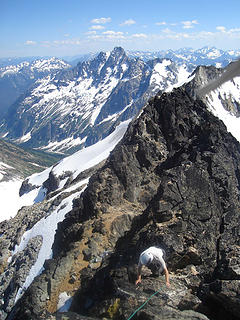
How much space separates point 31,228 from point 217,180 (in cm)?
3567

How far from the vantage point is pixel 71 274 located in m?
31.9

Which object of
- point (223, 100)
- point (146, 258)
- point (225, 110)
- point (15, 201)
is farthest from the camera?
point (15, 201)

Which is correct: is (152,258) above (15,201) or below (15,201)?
above

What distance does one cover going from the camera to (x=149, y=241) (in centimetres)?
2511

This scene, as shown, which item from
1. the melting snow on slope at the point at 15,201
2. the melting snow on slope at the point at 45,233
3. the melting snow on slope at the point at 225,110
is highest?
the melting snow on slope at the point at 225,110

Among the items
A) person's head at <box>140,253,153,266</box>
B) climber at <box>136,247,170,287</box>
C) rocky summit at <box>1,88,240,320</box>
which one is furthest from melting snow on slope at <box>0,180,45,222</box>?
person's head at <box>140,253,153,266</box>

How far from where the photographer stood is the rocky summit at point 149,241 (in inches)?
715

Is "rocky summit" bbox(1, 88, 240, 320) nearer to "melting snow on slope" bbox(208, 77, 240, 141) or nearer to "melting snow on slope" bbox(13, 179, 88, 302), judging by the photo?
"melting snow on slope" bbox(13, 179, 88, 302)

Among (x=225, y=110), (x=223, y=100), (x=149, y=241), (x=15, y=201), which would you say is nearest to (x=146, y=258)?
(x=149, y=241)

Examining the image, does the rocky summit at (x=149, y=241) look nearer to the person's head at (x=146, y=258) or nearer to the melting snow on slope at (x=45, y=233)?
the person's head at (x=146, y=258)

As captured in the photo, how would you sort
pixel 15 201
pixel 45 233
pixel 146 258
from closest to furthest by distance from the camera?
pixel 146 258 → pixel 45 233 → pixel 15 201

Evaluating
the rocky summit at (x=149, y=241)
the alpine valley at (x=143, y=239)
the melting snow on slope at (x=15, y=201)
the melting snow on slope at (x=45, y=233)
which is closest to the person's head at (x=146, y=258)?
the alpine valley at (x=143, y=239)

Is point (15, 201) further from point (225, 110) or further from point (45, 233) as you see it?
point (45, 233)

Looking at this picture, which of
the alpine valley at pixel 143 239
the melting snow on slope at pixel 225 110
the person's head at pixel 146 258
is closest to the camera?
the person's head at pixel 146 258
